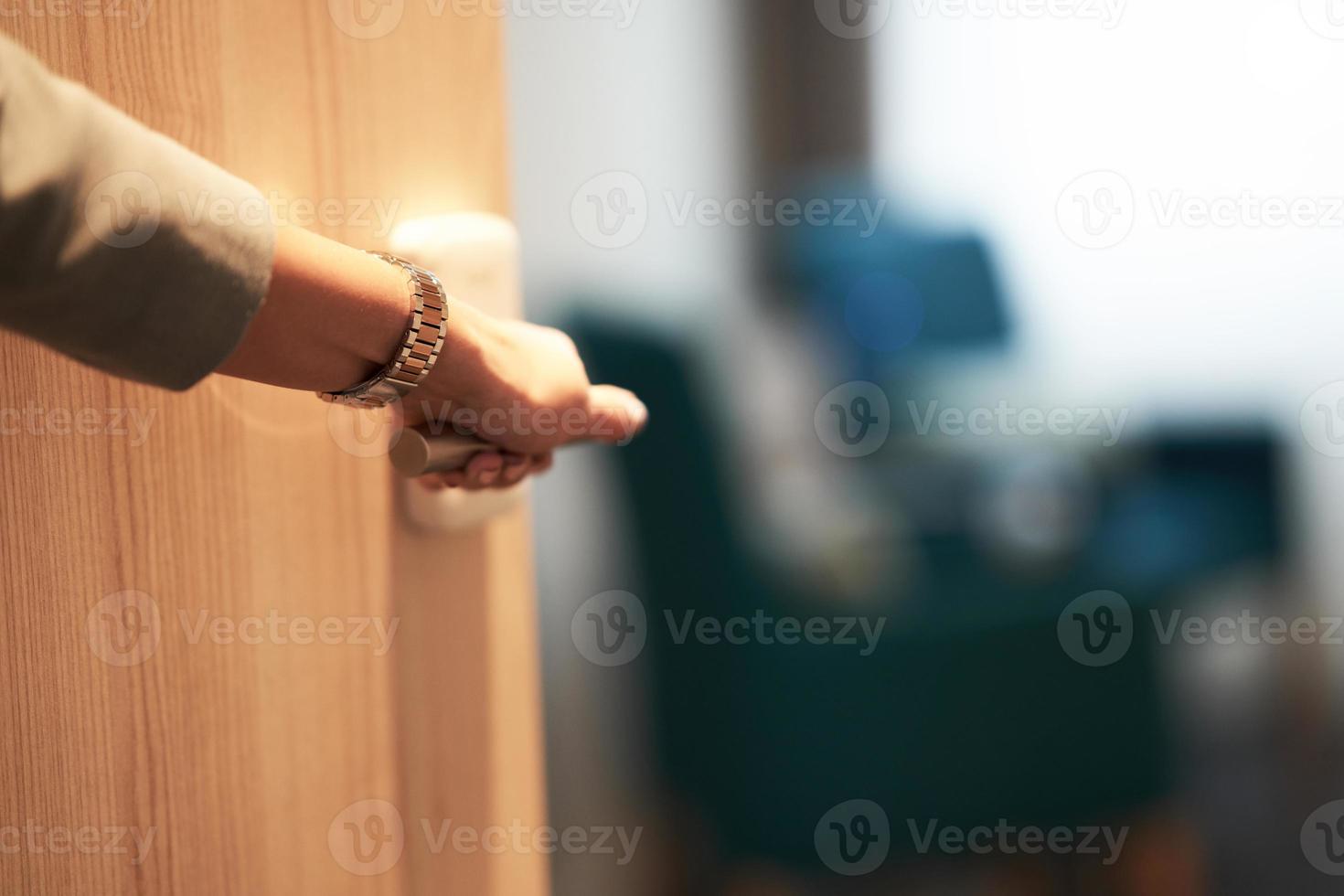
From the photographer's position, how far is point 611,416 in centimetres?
57

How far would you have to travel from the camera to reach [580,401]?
54 centimetres

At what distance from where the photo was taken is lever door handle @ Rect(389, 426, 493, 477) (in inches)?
19.0

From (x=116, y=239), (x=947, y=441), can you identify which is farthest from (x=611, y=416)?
(x=947, y=441)

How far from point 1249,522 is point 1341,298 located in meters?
0.67

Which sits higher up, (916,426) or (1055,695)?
(916,426)

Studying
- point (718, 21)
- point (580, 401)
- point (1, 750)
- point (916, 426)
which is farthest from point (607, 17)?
point (1, 750)

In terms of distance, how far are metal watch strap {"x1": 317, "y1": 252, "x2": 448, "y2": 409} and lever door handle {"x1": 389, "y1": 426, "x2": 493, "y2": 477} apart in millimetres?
50

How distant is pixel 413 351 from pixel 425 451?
74 millimetres

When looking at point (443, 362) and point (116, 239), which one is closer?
point (116, 239)

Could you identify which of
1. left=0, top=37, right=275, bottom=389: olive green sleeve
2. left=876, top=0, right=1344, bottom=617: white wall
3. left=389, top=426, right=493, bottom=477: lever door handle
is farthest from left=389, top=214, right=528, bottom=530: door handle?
left=876, top=0, right=1344, bottom=617: white wall

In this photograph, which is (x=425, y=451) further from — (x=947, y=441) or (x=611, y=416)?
(x=947, y=441)

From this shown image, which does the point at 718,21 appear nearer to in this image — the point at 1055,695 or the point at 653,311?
the point at 653,311

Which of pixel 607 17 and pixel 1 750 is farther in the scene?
pixel 607 17

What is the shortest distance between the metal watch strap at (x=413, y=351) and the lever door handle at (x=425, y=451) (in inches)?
2.0
